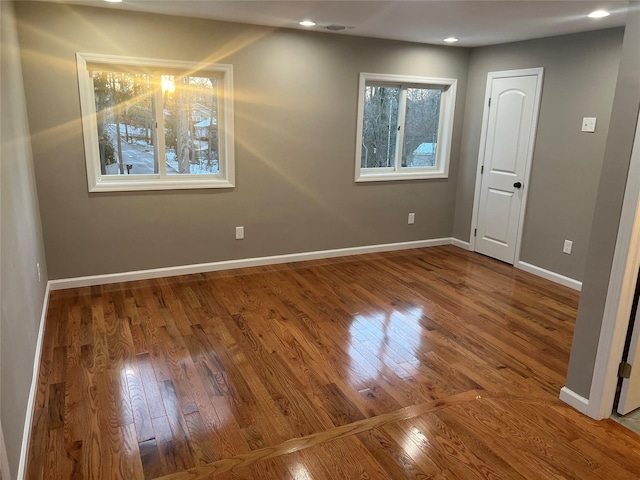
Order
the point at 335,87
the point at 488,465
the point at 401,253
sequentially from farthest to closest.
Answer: the point at 401,253 → the point at 335,87 → the point at 488,465

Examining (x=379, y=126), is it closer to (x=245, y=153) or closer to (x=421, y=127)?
(x=421, y=127)

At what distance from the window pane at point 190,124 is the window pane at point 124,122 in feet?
0.53

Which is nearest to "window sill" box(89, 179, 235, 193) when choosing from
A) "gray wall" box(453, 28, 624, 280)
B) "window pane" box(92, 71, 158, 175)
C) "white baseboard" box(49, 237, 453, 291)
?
"window pane" box(92, 71, 158, 175)

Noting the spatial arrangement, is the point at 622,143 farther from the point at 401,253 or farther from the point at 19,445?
the point at 401,253

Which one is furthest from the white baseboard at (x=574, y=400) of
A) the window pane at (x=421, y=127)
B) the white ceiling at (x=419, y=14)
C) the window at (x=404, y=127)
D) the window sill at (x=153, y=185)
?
the window pane at (x=421, y=127)

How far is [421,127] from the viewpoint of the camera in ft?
17.8

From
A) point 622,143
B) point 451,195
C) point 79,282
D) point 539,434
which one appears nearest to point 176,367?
point 79,282

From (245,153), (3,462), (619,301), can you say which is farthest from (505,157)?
(3,462)

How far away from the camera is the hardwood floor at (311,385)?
207 cm

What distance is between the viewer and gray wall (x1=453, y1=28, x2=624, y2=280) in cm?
400

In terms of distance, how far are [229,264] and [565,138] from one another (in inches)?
136

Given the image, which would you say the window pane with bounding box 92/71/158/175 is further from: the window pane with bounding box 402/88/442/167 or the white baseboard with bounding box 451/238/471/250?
the white baseboard with bounding box 451/238/471/250

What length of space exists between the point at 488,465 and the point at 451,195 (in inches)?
159

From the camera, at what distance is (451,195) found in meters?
5.68
